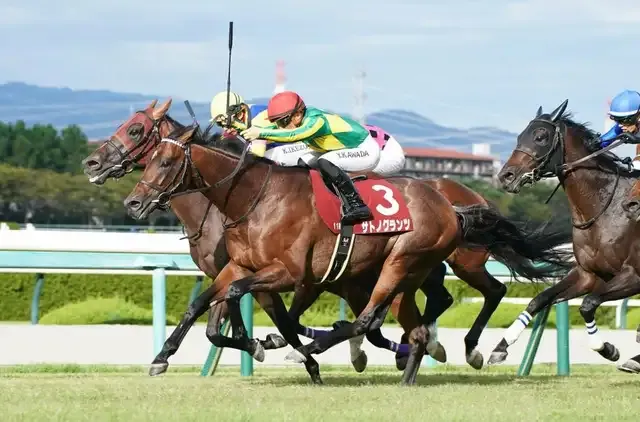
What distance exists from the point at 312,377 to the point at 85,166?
2.07 metres

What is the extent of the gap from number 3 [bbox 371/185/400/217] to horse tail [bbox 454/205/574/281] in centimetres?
104

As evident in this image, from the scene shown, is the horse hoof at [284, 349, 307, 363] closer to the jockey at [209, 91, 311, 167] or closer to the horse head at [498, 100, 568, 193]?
the jockey at [209, 91, 311, 167]

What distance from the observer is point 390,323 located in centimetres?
1473

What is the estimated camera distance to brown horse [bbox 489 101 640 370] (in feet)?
26.2

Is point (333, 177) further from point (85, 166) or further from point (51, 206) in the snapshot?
point (51, 206)

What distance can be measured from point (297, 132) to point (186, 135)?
0.65m

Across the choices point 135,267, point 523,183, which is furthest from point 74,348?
point 523,183

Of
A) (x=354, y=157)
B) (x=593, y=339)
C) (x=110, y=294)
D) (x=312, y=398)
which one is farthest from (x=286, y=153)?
(x=110, y=294)

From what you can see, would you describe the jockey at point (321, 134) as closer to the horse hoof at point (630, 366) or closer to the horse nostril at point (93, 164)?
the horse nostril at point (93, 164)

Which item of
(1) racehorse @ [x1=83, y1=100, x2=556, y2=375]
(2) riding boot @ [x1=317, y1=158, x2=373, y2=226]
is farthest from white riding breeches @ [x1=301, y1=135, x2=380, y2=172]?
(2) riding boot @ [x1=317, y1=158, x2=373, y2=226]

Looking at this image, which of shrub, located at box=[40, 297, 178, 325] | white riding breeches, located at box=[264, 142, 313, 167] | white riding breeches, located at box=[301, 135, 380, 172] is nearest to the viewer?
white riding breeches, located at box=[301, 135, 380, 172]

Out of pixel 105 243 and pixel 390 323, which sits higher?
pixel 105 243

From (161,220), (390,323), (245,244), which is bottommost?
(161,220)

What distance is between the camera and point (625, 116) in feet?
27.2
